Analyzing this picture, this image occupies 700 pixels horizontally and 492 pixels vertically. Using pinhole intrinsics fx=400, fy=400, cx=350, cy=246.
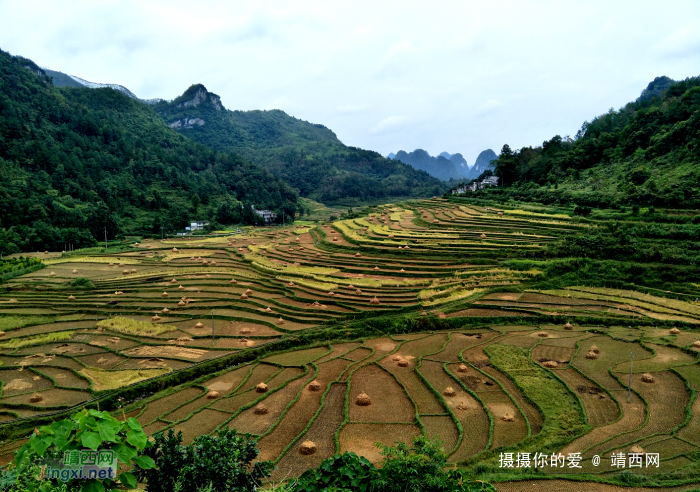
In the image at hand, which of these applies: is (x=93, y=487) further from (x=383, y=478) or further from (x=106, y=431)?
(x=383, y=478)

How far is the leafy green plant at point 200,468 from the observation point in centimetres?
655

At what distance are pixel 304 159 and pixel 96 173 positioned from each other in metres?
77.7

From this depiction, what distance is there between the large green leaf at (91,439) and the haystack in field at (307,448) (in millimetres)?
10022

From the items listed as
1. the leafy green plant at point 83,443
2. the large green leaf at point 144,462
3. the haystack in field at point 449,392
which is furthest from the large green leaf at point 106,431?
the haystack in field at point 449,392

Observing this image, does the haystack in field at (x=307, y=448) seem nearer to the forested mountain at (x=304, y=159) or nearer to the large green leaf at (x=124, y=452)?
the large green leaf at (x=124, y=452)

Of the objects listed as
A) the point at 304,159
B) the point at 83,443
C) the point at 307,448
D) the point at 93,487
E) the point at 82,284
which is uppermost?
the point at 304,159

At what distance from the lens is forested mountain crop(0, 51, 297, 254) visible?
186 feet

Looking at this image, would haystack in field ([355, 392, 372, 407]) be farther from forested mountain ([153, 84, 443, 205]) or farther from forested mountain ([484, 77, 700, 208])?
forested mountain ([153, 84, 443, 205])

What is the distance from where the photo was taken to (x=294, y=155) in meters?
150

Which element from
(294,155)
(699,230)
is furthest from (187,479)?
(294,155)

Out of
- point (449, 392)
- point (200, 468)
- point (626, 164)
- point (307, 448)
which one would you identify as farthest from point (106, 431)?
point (626, 164)

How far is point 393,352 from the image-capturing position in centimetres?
2106

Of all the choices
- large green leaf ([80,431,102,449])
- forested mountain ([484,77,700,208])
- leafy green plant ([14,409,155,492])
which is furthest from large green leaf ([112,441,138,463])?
forested mountain ([484,77,700,208])

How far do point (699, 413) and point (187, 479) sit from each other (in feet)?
55.7
